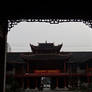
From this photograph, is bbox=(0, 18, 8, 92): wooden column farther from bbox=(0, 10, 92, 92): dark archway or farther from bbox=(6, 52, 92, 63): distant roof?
bbox=(6, 52, 92, 63): distant roof

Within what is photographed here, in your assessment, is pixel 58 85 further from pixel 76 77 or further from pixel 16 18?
pixel 16 18

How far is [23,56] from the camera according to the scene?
151 feet

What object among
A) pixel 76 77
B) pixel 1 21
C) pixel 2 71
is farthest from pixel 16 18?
pixel 76 77

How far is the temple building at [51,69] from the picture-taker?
146 feet

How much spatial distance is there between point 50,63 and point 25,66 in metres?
4.23

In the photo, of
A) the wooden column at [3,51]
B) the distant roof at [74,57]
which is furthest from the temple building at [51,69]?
A: the wooden column at [3,51]

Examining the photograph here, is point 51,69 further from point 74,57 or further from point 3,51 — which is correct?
point 3,51

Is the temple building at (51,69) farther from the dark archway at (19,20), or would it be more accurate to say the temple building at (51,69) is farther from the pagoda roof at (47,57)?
the dark archway at (19,20)

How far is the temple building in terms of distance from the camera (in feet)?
146

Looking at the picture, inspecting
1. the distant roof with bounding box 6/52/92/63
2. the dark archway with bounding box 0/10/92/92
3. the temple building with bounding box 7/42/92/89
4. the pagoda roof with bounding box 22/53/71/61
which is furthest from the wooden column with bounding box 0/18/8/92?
the distant roof with bounding box 6/52/92/63

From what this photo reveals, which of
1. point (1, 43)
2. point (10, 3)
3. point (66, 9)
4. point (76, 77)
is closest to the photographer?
point (10, 3)

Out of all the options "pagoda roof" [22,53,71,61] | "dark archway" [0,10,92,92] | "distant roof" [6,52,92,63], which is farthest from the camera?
"distant roof" [6,52,92,63]

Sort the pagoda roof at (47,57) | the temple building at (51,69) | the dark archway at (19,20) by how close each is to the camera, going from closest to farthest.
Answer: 1. the dark archway at (19,20)
2. the temple building at (51,69)
3. the pagoda roof at (47,57)

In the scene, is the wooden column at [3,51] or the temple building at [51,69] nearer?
the wooden column at [3,51]
